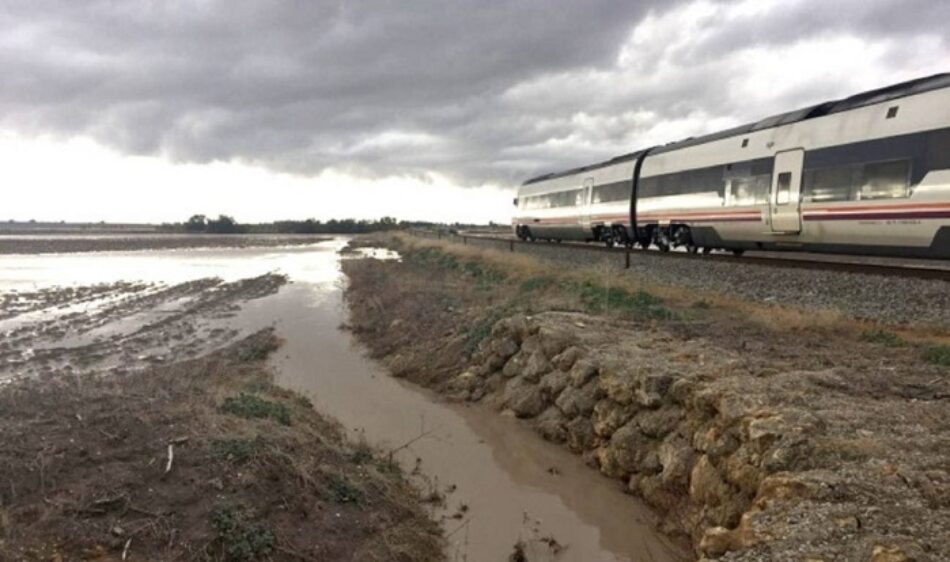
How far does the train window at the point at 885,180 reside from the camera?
1223 centimetres

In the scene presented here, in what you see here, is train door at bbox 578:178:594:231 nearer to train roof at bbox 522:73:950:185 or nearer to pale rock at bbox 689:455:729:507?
train roof at bbox 522:73:950:185

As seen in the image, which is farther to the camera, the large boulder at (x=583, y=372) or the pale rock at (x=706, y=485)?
the large boulder at (x=583, y=372)

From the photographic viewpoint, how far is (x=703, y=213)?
1909cm

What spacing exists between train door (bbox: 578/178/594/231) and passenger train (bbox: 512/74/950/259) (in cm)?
350

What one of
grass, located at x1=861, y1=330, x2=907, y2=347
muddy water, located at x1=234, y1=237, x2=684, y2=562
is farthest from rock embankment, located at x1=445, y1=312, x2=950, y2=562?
grass, located at x1=861, y1=330, x2=907, y2=347

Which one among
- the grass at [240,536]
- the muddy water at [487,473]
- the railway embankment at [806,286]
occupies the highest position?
the railway embankment at [806,286]

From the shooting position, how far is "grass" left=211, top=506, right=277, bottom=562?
240 inches

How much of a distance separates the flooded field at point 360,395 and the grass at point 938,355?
4.78m

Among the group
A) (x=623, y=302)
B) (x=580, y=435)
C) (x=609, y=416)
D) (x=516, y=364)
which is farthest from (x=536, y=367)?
(x=623, y=302)

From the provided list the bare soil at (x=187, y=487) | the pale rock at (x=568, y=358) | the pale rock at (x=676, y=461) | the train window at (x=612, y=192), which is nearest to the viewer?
the bare soil at (x=187, y=487)

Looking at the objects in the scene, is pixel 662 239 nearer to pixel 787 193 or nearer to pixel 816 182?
pixel 787 193

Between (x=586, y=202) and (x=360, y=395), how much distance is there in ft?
55.6

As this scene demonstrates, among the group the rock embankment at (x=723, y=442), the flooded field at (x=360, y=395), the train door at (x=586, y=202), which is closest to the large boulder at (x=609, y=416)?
the rock embankment at (x=723, y=442)

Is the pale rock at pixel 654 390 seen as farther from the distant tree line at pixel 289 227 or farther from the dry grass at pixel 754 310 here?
the distant tree line at pixel 289 227
